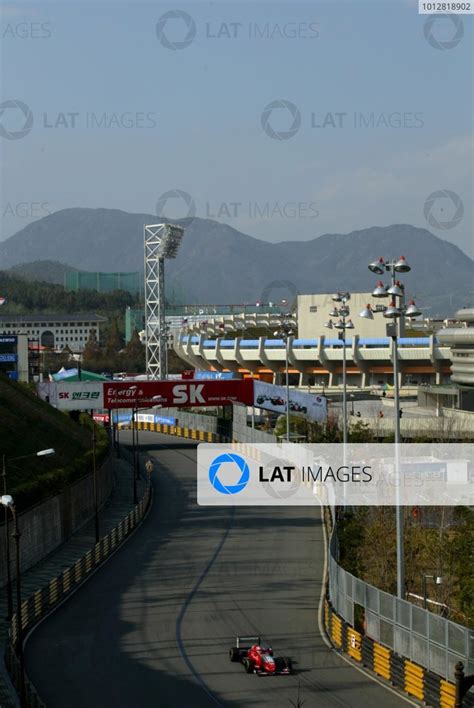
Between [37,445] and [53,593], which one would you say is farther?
[37,445]

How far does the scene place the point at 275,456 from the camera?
Result: 50375mm

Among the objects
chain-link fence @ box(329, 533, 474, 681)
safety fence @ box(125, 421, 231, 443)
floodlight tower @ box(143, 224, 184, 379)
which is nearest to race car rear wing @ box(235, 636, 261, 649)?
chain-link fence @ box(329, 533, 474, 681)

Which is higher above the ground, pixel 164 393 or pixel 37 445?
pixel 164 393

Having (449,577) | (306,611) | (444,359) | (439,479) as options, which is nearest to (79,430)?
(439,479)

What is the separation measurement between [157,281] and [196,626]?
8065cm

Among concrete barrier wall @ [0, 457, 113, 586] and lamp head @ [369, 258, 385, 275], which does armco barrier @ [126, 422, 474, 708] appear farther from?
concrete barrier wall @ [0, 457, 113, 586]

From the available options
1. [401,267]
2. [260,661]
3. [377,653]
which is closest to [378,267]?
[401,267]

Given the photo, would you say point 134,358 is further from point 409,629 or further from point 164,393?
point 409,629

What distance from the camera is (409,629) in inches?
755

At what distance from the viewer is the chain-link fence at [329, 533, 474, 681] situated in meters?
17.6

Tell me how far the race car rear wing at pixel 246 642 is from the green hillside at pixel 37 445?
10.7 metres

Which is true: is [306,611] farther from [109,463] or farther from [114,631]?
[109,463]

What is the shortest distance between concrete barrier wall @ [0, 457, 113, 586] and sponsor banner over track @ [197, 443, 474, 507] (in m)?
6.25

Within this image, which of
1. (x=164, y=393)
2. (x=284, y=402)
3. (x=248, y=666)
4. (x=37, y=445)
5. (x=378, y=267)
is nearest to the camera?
(x=248, y=666)
